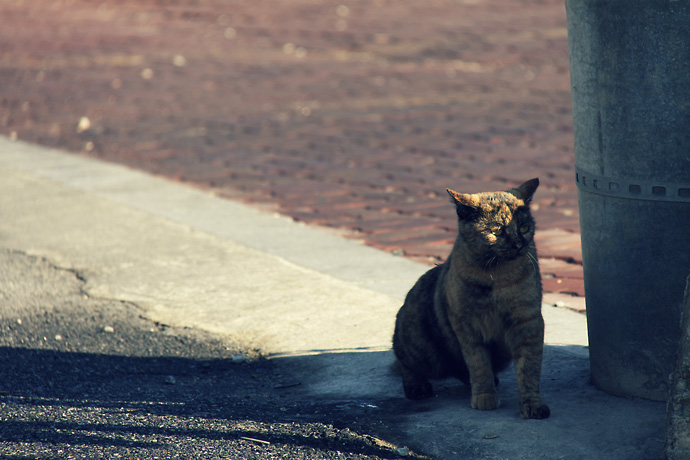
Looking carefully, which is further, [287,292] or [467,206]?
[287,292]

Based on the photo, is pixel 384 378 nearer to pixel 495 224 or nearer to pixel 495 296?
pixel 495 296

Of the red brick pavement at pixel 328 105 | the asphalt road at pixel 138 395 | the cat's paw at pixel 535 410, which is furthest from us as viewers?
the red brick pavement at pixel 328 105

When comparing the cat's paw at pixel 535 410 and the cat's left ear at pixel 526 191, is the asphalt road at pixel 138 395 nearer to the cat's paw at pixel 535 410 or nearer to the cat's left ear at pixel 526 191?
the cat's paw at pixel 535 410

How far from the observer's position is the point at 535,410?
335 centimetres

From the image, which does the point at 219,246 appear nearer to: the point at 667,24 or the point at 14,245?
the point at 14,245

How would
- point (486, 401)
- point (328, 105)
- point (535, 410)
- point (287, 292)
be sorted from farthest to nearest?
point (328, 105) → point (287, 292) → point (486, 401) → point (535, 410)

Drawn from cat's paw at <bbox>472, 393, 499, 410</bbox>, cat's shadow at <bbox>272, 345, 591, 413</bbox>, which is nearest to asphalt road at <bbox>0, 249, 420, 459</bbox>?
cat's shadow at <bbox>272, 345, 591, 413</bbox>

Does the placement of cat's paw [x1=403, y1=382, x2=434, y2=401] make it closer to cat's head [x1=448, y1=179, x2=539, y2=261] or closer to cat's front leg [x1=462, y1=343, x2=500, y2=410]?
cat's front leg [x1=462, y1=343, x2=500, y2=410]

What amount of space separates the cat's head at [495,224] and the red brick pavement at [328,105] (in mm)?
1616

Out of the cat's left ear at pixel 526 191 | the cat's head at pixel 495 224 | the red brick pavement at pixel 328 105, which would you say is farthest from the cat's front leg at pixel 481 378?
the red brick pavement at pixel 328 105

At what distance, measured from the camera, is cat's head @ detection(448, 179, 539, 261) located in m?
3.38

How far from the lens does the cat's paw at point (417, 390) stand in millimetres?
3707

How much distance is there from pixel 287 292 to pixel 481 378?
1767 mm

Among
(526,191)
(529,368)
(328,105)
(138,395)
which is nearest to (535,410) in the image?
(529,368)
